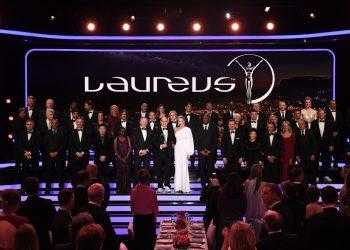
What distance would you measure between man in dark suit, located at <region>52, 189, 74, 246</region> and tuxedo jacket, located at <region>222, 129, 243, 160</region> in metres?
8.24

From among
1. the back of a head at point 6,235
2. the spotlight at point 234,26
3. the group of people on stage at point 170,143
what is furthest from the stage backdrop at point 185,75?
the back of a head at point 6,235

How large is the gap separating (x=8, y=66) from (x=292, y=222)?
460 inches

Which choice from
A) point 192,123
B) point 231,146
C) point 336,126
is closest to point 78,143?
point 192,123

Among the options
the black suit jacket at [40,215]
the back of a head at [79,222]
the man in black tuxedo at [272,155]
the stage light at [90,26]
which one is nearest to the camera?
the back of a head at [79,222]

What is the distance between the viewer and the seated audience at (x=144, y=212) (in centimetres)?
952

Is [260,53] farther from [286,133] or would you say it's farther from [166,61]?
→ [286,133]

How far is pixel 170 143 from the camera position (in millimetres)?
14703

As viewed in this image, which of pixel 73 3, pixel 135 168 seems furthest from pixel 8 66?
pixel 135 168

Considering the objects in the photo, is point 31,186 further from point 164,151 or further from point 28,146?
point 164,151

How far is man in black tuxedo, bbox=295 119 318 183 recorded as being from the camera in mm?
14391

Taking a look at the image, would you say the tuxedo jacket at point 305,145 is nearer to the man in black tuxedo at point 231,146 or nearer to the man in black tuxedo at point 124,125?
the man in black tuxedo at point 231,146

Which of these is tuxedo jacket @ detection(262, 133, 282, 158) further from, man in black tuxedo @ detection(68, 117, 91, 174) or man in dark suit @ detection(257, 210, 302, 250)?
man in dark suit @ detection(257, 210, 302, 250)

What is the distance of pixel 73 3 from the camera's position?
636 inches

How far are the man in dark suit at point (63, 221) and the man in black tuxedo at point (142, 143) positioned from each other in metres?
7.98
